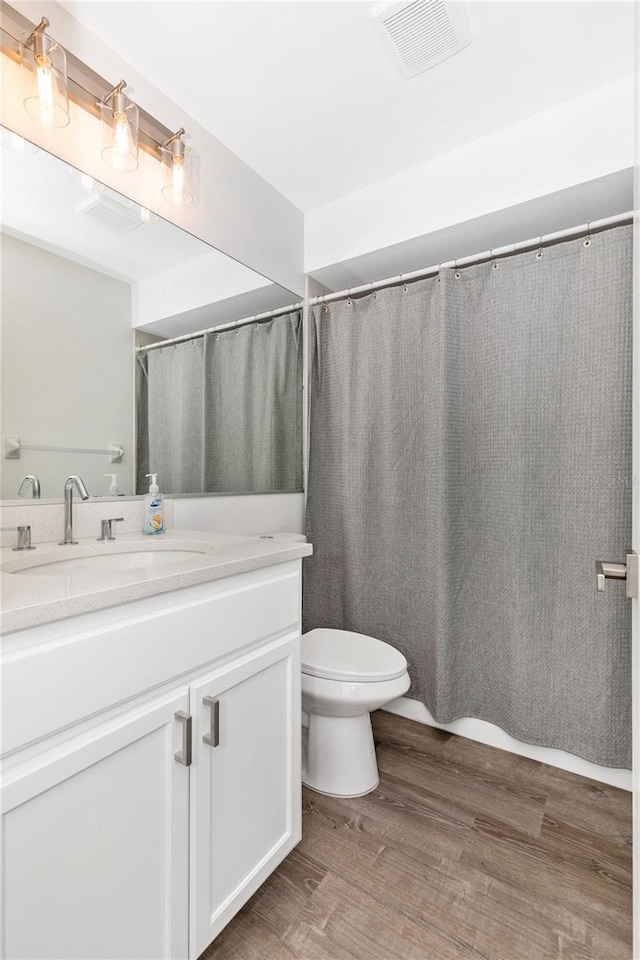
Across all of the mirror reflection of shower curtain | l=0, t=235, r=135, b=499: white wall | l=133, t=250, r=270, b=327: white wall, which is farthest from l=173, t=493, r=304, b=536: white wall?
l=133, t=250, r=270, b=327: white wall

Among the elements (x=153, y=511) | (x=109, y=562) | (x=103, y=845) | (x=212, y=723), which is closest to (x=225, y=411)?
(x=153, y=511)

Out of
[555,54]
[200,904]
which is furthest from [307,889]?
[555,54]

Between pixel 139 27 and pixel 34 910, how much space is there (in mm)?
2050

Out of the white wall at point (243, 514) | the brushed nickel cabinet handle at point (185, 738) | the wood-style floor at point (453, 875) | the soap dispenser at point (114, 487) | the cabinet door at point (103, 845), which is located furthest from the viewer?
the white wall at point (243, 514)

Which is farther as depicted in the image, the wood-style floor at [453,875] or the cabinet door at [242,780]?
the wood-style floor at [453,875]

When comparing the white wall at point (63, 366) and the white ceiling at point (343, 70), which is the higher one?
the white ceiling at point (343, 70)

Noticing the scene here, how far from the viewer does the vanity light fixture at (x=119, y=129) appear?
53.1 inches

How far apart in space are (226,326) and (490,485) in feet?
4.10

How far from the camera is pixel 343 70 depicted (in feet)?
4.93

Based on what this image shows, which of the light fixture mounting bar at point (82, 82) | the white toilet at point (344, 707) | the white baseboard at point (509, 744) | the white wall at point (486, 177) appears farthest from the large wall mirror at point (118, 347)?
the white baseboard at point (509, 744)

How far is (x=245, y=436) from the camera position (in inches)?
79.5

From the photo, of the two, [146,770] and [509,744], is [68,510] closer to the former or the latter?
[146,770]

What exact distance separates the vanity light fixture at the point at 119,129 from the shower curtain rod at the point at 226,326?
1.70 ft

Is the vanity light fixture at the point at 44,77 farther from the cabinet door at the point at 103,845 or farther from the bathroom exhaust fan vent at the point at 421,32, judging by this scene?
the cabinet door at the point at 103,845
